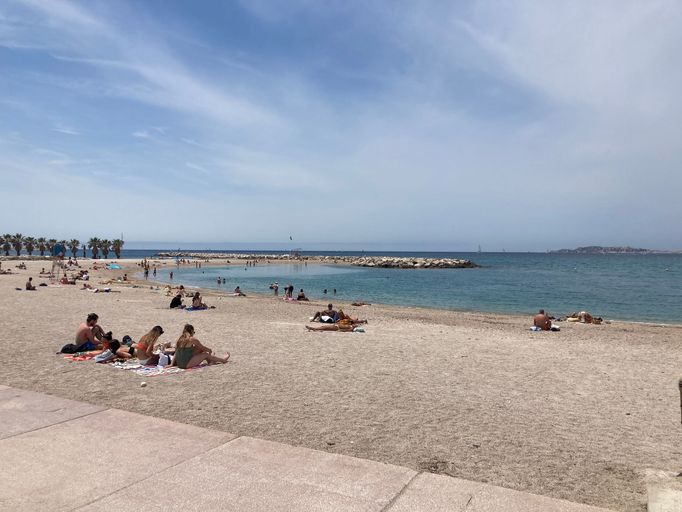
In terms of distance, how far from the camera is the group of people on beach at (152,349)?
9594 mm

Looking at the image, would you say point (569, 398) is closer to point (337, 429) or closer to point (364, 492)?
point (337, 429)

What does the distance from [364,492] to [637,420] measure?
5.05 meters

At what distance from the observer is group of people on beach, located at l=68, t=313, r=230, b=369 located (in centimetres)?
959

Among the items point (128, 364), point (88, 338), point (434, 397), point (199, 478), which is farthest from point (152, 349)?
point (199, 478)

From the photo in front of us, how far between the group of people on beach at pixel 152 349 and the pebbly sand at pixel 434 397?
406mm

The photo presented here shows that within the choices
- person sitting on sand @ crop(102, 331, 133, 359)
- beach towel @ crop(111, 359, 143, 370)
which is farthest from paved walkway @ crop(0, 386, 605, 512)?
person sitting on sand @ crop(102, 331, 133, 359)

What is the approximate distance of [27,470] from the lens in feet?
14.7

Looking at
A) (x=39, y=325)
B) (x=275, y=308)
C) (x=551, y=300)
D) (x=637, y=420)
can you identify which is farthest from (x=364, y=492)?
(x=551, y=300)

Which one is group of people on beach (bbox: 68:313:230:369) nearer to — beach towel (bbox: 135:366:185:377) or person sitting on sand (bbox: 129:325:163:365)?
person sitting on sand (bbox: 129:325:163:365)

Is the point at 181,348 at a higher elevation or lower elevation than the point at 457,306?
higher

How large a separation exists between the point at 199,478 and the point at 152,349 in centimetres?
594

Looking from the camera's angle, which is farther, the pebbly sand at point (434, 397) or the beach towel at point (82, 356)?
the beach towel at point (82, 356)

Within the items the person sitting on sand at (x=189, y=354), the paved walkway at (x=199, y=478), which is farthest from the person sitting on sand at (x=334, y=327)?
the paved walkway at (x=199, y=478)

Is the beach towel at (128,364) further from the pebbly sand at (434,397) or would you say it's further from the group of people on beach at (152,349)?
the pebbly sand at (434,397)
